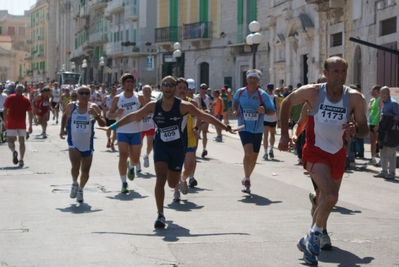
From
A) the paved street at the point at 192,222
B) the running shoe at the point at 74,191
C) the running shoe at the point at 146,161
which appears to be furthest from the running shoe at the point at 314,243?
the running shoe at the point at 146,161

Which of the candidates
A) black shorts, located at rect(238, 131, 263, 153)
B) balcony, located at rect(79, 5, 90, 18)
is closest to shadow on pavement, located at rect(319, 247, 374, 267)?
black shorts, located at rect(238, 131, 263, 153)

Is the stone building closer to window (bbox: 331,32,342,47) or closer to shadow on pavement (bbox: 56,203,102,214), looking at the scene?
window (bbox: 331,32,342,47)

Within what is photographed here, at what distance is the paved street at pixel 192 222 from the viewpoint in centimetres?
747

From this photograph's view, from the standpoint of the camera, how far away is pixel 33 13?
4820 inches

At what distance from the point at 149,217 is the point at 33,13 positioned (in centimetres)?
11685

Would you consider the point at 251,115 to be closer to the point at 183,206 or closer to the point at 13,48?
the point at 183,206

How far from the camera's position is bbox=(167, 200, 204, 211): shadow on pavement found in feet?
35.3

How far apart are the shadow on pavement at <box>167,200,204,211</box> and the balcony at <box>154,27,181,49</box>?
39448 mm

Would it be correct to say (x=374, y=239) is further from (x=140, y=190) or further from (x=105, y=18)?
(x=105, y=18)

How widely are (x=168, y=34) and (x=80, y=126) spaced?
39724mm

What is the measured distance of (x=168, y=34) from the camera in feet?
167

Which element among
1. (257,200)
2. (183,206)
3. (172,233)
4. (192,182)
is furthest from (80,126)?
(172,233)

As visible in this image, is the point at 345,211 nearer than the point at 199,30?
Yes

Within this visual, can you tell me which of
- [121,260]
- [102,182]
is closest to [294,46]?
[102,182]
